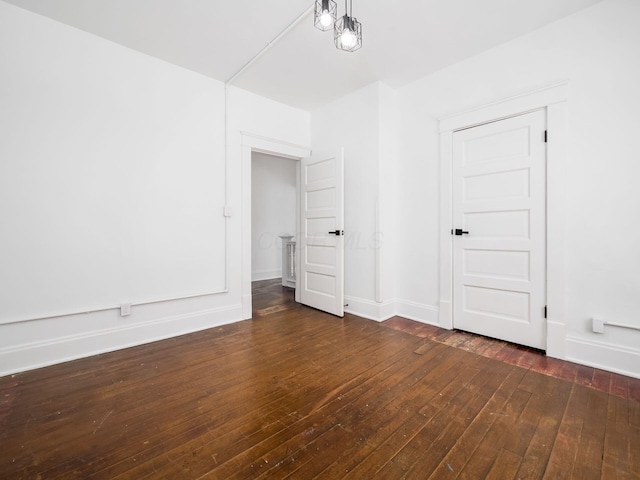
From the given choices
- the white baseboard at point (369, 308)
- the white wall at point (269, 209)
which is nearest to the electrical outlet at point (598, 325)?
the white baseboard at point (369, 308)

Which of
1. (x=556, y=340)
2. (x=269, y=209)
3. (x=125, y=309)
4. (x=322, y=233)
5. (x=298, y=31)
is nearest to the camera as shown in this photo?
(x=556, y=340)

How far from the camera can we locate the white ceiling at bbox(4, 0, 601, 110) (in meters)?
2.20

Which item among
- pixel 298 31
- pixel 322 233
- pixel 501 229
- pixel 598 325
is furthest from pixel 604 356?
pixel 298 31

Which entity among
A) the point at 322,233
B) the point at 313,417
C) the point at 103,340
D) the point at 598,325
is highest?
the point at 322,233

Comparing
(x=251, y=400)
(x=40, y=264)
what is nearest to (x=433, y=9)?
(x=251, y=400)

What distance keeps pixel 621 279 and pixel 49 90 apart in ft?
15.6

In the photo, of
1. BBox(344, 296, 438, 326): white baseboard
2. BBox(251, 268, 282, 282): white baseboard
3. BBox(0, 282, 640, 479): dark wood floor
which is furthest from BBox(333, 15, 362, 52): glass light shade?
BBox(251, 268, 282, 282): white baseboard

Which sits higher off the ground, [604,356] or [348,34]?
[348,34]

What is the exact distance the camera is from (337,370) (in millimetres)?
2176

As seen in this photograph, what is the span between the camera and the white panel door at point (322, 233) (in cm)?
349

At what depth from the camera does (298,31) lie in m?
2.47

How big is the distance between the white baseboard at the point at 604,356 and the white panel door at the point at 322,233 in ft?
7.03

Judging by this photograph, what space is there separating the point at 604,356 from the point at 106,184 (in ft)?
14.4

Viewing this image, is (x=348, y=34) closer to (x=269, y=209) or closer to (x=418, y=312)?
(x=418, y=312)
